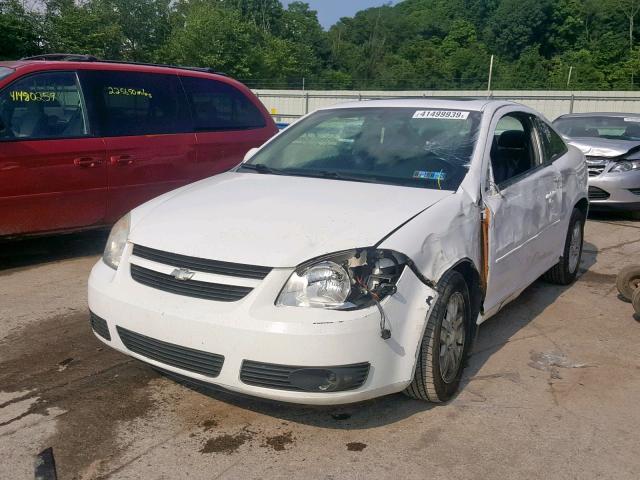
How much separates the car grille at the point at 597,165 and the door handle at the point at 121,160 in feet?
19.6

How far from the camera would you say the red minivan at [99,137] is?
5.57m

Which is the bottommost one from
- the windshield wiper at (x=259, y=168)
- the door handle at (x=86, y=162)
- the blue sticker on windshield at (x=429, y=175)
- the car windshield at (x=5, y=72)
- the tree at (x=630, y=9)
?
the door handle at (x=86, y=162)

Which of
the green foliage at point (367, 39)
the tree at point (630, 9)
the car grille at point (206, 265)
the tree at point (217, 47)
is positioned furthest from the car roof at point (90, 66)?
the tree at point (630, 9)

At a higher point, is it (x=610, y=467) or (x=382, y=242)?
(x=382, y=242)

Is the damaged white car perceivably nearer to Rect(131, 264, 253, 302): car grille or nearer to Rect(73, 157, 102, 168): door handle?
Rect(131, 264, 253, 302): car grille

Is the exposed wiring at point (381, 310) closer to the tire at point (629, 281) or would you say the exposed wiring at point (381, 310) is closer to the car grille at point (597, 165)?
the tire at point (629, 281)

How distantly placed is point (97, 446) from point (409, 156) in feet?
7.70

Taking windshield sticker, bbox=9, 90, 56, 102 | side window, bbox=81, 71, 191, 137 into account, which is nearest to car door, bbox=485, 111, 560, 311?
side window, bbox=81, 71, 191, 137

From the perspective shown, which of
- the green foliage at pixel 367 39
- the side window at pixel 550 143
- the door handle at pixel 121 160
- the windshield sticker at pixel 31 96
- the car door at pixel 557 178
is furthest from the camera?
the green foliage at pixel 367 39

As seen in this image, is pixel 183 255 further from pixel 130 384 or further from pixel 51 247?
pixel 51 247

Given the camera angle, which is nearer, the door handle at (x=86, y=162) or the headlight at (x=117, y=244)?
the headlight at (x=117, y=244)

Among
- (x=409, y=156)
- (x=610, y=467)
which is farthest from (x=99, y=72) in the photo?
(x=610, y=467)

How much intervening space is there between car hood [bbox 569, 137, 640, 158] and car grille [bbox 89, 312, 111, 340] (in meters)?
7.53

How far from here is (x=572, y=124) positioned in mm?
10523
